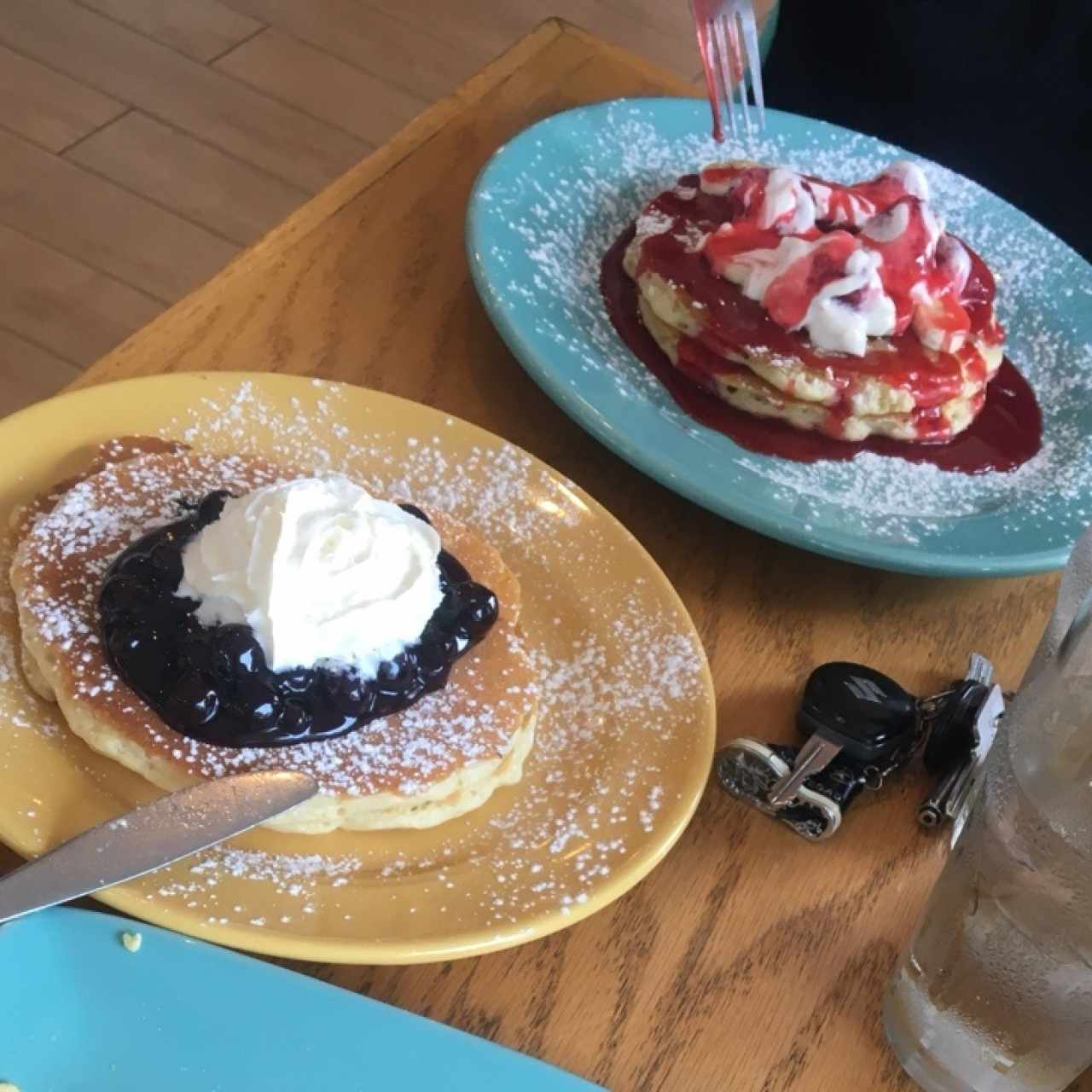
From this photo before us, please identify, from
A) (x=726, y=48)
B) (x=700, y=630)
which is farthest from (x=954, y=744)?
(x=726, y=48)


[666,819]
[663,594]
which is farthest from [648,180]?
[666,819]

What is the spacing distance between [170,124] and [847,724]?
2.44 meters

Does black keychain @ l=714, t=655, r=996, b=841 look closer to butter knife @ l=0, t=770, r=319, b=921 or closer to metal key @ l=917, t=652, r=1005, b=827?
metal key @ l=917, t=652, r=1005, b=827

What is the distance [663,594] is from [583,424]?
0.64ft

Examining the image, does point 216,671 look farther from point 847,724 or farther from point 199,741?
point 847,724

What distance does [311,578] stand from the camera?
84cm

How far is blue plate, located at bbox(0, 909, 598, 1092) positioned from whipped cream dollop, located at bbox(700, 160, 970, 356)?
0.82m

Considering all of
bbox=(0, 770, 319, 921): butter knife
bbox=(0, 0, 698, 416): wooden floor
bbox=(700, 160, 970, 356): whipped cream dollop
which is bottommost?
bbox=(0, 0, 698, 416): wooden floor

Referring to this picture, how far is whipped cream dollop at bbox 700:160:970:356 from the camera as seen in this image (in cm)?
132

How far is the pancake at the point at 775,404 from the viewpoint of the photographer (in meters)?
1.29

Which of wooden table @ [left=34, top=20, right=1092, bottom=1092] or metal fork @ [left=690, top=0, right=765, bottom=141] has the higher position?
metal fork @ [left=690, top=0, right=765, bottom=141]

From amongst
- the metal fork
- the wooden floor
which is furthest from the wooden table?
the wooden floor

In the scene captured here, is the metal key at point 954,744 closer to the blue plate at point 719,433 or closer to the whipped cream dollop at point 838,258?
the blue plate at point 719,433

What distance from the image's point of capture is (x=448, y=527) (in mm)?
1009
